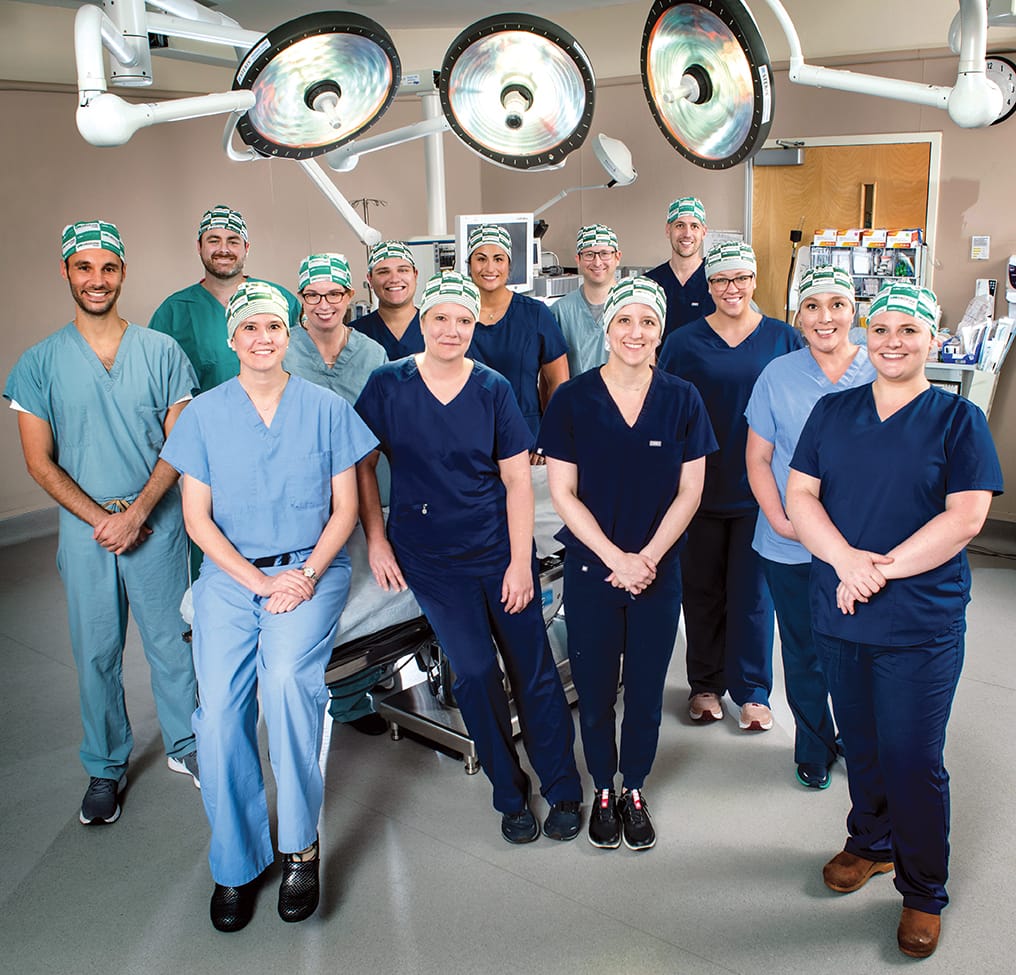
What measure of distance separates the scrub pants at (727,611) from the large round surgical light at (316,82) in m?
1.52

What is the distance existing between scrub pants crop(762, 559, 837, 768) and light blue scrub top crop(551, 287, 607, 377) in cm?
116

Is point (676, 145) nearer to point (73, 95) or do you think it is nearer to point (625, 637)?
point (625, 637)

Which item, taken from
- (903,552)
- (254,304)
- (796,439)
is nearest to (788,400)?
(796,439)

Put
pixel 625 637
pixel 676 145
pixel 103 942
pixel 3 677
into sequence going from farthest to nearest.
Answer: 1. pixel 3 677
2. pixel 625 637
3. pixel 103 942
4. pixel 676 145

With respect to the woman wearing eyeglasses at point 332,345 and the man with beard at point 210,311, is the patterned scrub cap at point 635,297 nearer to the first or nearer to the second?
the woman wearing eyeglasses at point 332,345

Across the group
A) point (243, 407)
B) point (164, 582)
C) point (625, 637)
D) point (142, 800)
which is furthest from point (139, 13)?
point (142, 800)

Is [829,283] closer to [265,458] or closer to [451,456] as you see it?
[451,456]

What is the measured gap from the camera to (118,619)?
2613 millimetres

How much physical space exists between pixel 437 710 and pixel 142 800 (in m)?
0.84

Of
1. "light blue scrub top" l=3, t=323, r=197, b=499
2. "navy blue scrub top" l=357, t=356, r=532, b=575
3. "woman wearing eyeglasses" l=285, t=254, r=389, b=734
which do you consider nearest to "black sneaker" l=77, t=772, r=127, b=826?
"woman wearing eyeglasses" l=285, t=254, r=389, b=734

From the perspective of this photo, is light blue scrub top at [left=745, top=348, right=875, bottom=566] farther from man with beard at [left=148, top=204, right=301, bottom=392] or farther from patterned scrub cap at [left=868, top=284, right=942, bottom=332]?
man with beard at [left=148, top=204, right=301, bottom=392]

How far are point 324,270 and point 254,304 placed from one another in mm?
564

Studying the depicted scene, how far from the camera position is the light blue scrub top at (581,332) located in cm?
348

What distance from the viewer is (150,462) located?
2.62 metres
